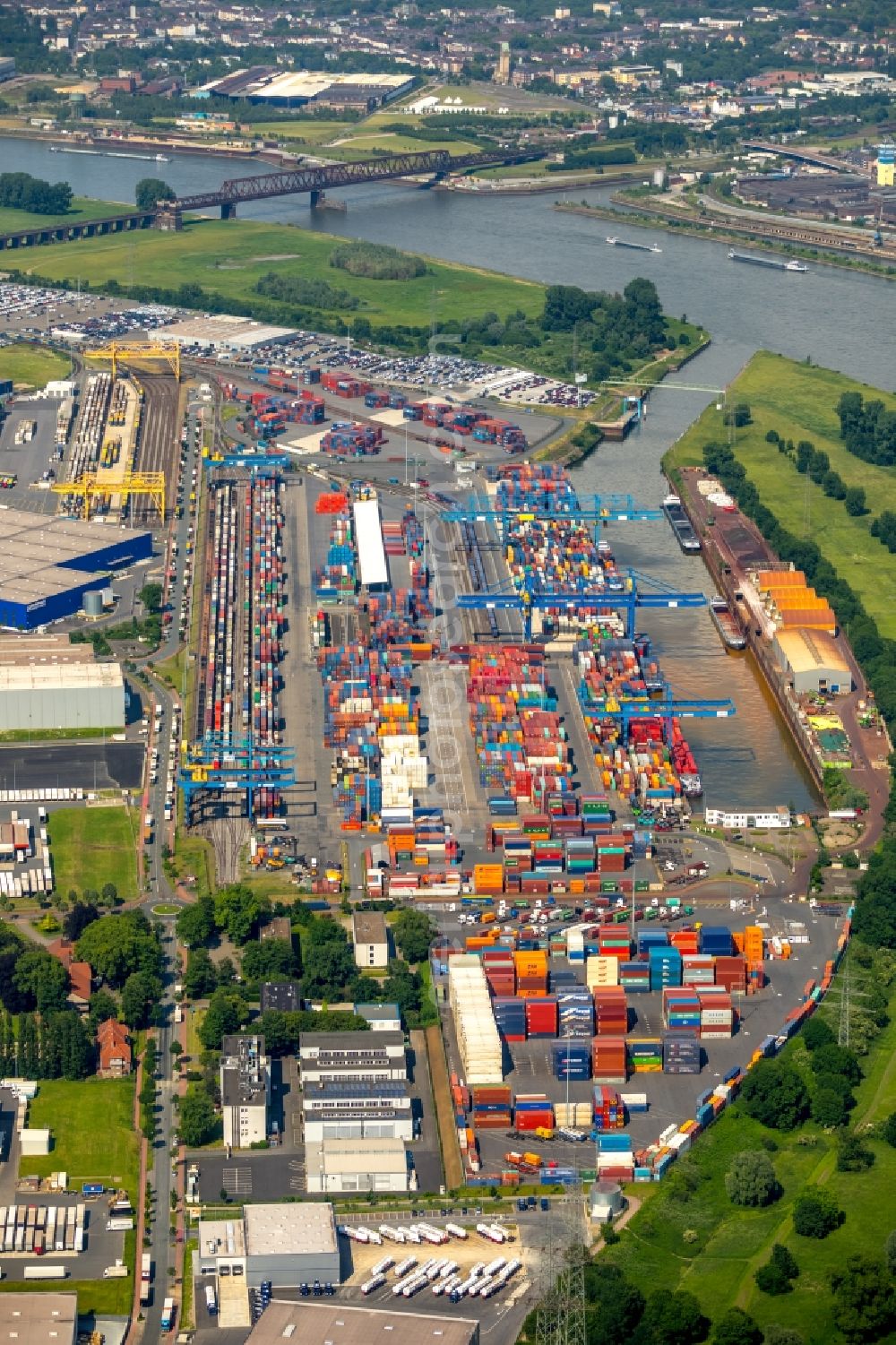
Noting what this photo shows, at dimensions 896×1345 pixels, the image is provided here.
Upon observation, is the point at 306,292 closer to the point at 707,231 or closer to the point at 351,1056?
the point at 707,231

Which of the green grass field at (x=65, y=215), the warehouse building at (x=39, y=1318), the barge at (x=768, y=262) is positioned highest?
the warehouse building at (x=39, y=1318)

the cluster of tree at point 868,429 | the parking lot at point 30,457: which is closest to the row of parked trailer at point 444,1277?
the parking lot at point 30,457

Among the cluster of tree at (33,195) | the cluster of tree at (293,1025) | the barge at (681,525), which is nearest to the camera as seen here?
the cluster of tree at (293,1025)

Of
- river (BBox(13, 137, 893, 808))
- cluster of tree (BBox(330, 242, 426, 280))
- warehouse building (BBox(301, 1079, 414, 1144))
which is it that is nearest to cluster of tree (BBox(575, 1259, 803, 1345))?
warehouse building (BBox(301, 1079, 414, 1144))

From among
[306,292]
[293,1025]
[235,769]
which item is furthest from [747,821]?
[306,292]

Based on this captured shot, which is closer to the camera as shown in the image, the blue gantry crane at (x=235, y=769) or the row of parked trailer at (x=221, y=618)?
the blue gantry crane at (x=235, y=769)

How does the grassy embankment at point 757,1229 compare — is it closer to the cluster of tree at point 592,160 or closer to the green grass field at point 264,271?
the green grass field at point 264,271
